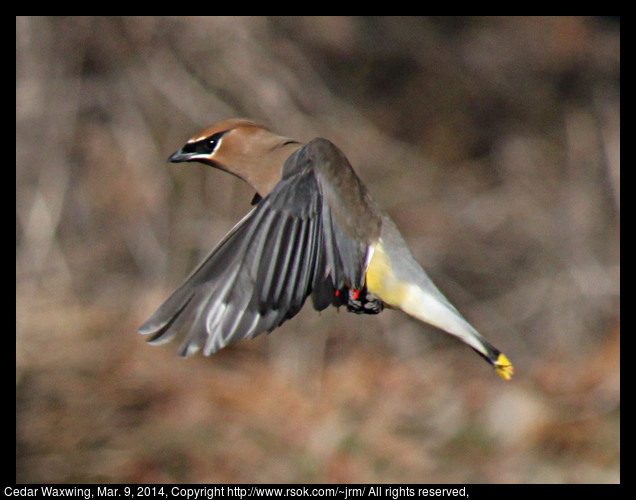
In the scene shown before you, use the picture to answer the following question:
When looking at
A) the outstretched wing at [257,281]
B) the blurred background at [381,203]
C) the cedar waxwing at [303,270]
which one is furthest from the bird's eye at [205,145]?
the blurred background at [381,203]

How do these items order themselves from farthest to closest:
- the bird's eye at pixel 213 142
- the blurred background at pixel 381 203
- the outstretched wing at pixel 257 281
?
the blurred background at pixel 381 203, the bird's eye at pixel 213 142, the outstretched wing at pixel 257 281

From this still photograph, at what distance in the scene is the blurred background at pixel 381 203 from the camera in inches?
255

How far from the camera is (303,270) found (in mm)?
2648

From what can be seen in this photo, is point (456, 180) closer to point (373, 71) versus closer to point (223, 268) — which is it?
point (373, 71)

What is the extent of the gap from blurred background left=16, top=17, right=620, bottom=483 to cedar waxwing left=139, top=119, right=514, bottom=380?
3.21 m

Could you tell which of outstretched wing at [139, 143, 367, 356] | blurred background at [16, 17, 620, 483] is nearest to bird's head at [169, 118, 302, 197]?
outstretched wing at [139, 143, 367, 356]

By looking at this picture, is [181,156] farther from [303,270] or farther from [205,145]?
[303,270]

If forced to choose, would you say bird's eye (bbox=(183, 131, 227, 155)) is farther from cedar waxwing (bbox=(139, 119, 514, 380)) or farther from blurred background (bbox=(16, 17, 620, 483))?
blurred background (bbox=(16, 17, 620, 483))

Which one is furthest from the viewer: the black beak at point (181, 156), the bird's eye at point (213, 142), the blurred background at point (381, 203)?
the blurred background at point (381, 203)

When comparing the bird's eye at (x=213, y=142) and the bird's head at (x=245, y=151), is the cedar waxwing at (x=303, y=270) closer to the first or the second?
the bird's head at (x=245, y=151)

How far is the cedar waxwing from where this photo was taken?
260cm

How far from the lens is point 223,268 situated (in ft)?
8.78

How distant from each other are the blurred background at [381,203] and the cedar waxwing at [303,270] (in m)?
3.21

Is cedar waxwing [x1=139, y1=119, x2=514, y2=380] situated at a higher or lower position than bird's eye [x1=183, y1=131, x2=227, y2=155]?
lower
